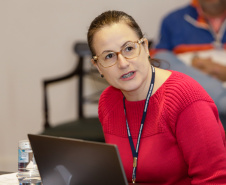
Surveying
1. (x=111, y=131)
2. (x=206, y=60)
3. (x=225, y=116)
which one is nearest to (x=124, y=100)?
(x=111, y=131)

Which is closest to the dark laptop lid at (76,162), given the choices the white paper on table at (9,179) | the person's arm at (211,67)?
the white paper on table at (9,179)

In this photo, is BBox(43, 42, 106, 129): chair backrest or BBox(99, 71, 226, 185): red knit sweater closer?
BBox(99, 71, 226, 185): red knit sweater

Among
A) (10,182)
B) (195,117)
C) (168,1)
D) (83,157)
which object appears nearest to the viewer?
(83,157)

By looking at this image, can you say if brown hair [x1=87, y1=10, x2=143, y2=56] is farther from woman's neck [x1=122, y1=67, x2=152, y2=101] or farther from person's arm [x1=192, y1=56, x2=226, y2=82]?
person's arm [x1=192, y1=56, x2=226, y2=82]

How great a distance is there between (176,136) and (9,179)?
23.3 inches

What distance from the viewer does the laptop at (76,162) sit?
1.19 m

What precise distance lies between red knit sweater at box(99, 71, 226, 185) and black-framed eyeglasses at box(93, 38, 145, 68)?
17cm

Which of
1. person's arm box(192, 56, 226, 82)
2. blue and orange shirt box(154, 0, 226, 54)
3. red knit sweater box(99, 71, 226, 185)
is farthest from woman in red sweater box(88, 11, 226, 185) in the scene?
blue and orange shirt box(154, 0, 226, 54)

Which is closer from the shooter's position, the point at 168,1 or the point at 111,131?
the point at 111,131

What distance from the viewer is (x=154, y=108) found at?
167 cm

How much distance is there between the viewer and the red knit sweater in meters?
1.49

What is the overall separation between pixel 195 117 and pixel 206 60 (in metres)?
1.78

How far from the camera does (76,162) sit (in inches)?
50.6

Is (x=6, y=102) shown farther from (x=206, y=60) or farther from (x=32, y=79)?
(x=206, y=60)
